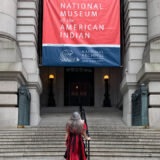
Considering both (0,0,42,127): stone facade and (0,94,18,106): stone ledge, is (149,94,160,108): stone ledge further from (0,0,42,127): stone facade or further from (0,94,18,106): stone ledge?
(0,94,18,106): stone ledge

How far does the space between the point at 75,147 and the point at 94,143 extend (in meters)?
3.94

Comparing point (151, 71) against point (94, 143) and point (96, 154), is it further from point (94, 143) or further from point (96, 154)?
point (96, 154)

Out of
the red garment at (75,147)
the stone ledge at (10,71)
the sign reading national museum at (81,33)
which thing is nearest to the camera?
the red garment at (75,147)

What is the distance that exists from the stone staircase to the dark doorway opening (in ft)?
49.1

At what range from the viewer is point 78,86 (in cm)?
2953

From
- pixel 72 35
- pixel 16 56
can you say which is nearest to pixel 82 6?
pixel 72 35

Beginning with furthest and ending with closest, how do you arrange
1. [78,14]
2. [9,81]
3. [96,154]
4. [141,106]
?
[78,14] → [141,106] → [9,81] → [96,154]

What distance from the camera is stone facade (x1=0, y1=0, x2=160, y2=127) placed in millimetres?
14883

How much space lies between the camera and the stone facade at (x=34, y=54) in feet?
48.8

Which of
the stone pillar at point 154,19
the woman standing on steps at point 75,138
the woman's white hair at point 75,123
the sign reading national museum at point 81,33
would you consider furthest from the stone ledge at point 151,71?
the woman's white hair at point 75,123

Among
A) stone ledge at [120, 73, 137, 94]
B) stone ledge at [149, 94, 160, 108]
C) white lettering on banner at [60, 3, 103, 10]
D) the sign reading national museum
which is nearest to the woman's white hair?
stone ledge at [149, 94, 160, 108]

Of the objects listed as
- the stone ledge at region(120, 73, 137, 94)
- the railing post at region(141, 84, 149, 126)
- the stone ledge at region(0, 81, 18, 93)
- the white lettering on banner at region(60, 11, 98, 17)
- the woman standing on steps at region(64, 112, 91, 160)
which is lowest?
the woman standing on steps at region(64, 112, 91, 160)

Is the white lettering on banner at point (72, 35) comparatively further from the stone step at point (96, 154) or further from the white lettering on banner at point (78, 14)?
the stone step at point (96, 154)

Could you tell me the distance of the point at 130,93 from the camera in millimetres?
17484
